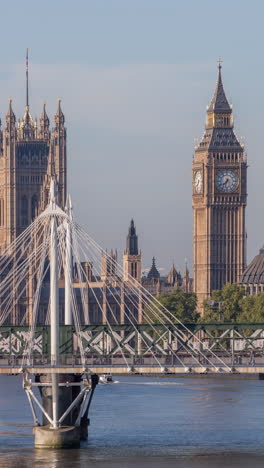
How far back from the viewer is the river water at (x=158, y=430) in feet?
249

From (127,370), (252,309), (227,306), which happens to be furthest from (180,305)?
(127,370)

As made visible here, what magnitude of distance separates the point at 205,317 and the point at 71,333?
9529cm

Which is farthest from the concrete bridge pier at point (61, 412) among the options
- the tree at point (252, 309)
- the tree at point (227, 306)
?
the tree at point (227, 306)

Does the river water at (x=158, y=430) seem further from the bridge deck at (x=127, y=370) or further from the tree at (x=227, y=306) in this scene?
the tree at (x=227, y=306)

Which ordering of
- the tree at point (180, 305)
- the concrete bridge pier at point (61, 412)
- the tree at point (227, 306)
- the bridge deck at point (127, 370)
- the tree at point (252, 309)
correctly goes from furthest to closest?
the tree at point (180, 305) < the tree at point (227, 306) < the tree at point (252, 309) < the bridge deck at point (127, 370) < the concrete bridge pier at point (61, 412)

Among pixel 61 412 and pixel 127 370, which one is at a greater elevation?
pixel 127 370

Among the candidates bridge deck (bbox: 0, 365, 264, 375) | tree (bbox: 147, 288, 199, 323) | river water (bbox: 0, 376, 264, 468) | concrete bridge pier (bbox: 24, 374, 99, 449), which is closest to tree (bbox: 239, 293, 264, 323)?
tree (bbox: 147, 288, 199, 323)

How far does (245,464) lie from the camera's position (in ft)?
245

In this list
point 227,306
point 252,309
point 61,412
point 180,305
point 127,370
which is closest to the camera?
point 61,412

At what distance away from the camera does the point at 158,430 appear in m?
90.1

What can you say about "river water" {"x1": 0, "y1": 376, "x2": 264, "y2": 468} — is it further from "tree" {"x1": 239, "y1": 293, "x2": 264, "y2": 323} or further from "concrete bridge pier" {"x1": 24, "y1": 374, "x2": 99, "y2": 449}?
"tree" {"x1": 239, "y1": 293, "x2": 264, "y2": 323}

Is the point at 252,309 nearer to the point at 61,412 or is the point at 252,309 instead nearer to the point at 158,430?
the point at 158,430

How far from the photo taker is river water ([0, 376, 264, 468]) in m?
75.9

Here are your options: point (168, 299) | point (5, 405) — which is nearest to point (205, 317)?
point (168, 299)
